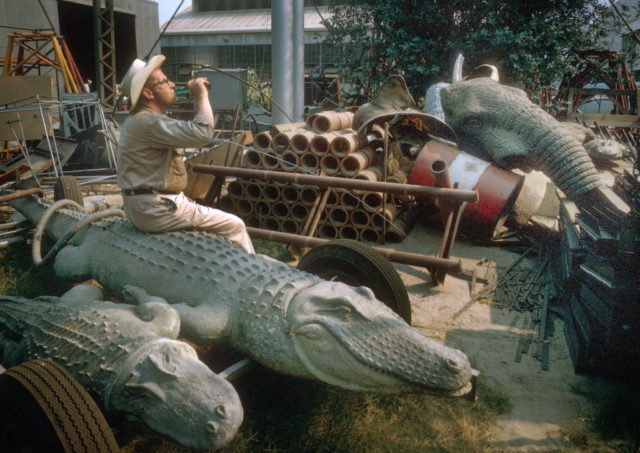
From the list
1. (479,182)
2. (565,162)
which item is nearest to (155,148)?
(479,182)

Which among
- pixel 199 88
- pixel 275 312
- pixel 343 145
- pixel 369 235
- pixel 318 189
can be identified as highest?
pixel 199 88

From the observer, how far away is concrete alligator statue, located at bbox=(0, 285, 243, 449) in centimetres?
186

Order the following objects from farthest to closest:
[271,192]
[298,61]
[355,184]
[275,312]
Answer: [298,61]
[271,192]
[355,184]
[275,312]

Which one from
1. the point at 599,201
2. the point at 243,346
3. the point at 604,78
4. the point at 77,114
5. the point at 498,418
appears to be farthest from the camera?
the point at 604,78

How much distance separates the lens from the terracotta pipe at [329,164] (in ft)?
19.0

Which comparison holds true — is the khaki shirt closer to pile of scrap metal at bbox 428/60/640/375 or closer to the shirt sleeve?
the shirt sleeve

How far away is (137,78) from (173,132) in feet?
1.50

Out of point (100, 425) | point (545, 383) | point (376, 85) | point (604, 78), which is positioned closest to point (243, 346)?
point (100, 425)

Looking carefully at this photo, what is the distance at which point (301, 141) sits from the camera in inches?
233

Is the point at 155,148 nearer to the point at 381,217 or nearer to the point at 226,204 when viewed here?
the point at 381,217

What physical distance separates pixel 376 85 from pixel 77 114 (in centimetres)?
706

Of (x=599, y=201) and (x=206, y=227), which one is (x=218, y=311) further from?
(x=599, y=201)

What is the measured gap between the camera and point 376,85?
11586 mm

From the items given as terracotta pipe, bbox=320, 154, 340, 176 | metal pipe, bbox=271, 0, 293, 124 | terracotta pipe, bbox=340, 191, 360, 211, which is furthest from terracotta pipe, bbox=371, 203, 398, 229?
metal pipe, bbox=271, 0, 293, 124
